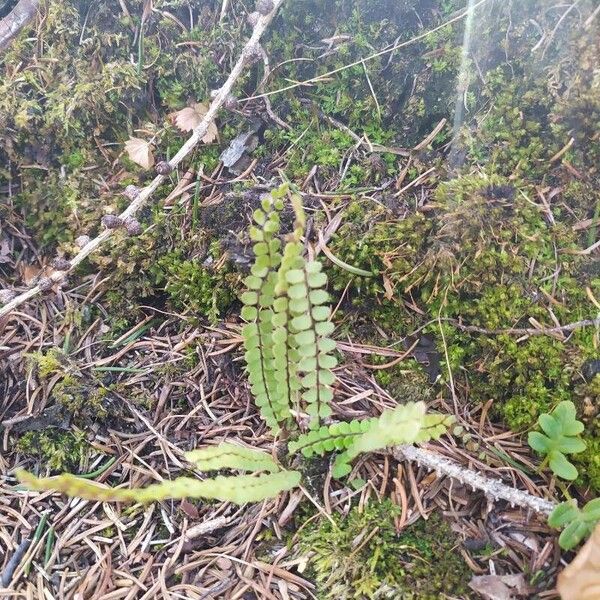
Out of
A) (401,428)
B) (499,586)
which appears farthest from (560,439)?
(401,428)

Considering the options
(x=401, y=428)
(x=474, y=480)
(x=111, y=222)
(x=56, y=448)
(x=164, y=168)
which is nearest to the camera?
(x=401, y=428)

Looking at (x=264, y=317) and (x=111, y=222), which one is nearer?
(x=264, y=317)

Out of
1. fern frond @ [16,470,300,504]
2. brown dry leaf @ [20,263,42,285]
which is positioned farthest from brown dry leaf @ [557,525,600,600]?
brown dry leaf @ [20,263,42,285]

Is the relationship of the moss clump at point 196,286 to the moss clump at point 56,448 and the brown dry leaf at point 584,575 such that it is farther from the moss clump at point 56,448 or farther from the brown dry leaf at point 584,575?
the brown dry leaf at point 584,575

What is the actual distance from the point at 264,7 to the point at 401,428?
2.01 metres

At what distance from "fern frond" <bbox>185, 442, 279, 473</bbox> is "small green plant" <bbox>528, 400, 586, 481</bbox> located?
0.98 m

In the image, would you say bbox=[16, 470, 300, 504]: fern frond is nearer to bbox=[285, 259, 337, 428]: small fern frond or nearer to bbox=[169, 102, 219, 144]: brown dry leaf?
bbox=[285, 259, 337, 428]: small fern frond

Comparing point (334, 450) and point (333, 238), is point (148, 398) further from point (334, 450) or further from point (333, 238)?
point (333, 238)

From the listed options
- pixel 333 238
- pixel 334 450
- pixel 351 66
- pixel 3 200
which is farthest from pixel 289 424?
pixel 3 200

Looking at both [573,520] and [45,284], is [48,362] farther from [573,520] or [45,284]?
[573,520]

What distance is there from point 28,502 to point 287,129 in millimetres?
2028

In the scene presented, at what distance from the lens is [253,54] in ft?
8.90

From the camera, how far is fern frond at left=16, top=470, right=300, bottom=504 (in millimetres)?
1514

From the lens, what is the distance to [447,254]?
2441 millimetres
